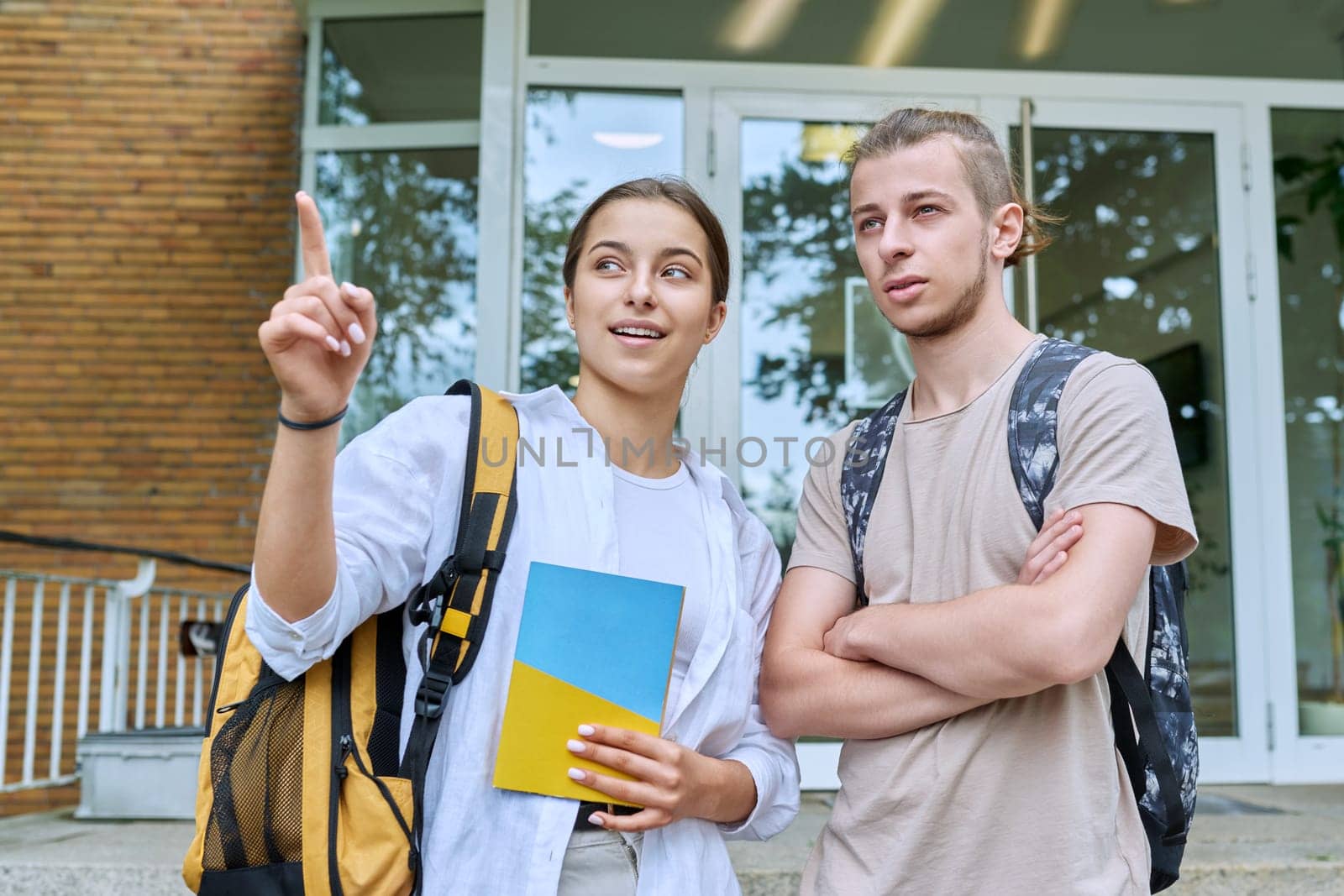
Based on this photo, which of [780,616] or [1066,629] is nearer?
[1066,629]

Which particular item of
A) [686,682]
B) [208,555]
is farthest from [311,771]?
[208,555]

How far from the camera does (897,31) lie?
5.02 meters

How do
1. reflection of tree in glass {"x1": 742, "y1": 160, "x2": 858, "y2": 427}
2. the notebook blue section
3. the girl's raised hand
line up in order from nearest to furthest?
1. the girl's raised hand
2. the notebook blue section
3. reflection of tree in glass {"x1": 742, "y1": 160, "x2": 858, "y2": 427}

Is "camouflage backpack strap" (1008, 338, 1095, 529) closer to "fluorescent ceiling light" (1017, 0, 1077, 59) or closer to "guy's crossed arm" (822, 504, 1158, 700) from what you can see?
"guy's crossed arm" (822, 504, 1158, 700)

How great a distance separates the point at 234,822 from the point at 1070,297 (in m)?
4.64

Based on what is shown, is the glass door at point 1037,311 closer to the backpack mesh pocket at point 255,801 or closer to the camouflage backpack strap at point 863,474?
the camouflage backpack strap at point 863,474

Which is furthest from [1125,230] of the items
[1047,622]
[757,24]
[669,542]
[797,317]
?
[1047,622]

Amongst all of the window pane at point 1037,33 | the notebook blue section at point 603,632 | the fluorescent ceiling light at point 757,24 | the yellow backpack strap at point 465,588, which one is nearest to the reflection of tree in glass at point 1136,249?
the window pane at point 1037,33

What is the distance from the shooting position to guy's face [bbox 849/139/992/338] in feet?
5.24

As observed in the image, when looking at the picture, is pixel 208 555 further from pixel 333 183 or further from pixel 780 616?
pixel 780 616

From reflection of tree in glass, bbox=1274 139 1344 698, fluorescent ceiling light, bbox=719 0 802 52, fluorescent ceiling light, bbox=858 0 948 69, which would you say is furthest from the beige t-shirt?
reflection of tree in glass, bbox=1274 139 1344 698

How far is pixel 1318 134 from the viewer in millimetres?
5004

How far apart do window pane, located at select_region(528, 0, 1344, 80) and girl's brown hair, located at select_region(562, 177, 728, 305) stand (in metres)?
3.28

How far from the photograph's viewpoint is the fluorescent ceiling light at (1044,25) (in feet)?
16.3
